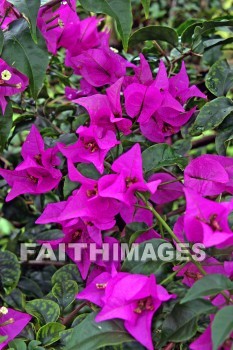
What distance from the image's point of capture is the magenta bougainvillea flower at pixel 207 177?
78 centimetres

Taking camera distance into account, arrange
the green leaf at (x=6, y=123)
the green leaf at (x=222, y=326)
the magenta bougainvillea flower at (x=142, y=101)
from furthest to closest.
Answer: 1. the green leaf at (x=6, y=123)
2. the magenta bougainvillea flower at (x=142, y=101)
3. the green leaf at (x=222, y=326)

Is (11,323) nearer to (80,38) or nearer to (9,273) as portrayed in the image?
(9,273)

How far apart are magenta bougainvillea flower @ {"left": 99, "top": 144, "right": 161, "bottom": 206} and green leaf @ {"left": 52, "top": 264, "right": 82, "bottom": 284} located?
23 cm

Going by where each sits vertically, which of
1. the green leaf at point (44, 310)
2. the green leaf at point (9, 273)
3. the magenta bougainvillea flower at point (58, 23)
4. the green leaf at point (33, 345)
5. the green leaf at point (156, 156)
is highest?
the magenta bougainvillea flower at point (58, 23)

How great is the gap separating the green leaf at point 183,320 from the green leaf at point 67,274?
0.86ft

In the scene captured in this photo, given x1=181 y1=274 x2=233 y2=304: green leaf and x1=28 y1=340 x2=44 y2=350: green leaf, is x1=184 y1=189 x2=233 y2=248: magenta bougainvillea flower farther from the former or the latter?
x1=28 y1=340 x2=44 y2=350: green leaf

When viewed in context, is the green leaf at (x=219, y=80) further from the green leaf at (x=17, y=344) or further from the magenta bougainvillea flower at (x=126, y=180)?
the green leaf at (x=17, y=344)

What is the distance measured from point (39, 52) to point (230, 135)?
11.8 inches

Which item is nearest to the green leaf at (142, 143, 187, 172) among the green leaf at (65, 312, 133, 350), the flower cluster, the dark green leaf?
the flower cluster

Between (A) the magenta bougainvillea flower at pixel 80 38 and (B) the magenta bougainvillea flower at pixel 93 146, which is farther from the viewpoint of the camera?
(A) the magenta bougainvillea flower at pixel 80 38

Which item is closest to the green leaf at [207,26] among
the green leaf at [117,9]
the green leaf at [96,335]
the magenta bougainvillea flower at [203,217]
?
the green leaf at [117,9]

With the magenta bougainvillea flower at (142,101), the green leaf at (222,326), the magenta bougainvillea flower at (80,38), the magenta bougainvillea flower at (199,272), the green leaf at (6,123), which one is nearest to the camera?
the green leaf at (222,326)

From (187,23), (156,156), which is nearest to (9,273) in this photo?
(156,156)

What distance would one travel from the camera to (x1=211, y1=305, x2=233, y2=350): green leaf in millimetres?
578
